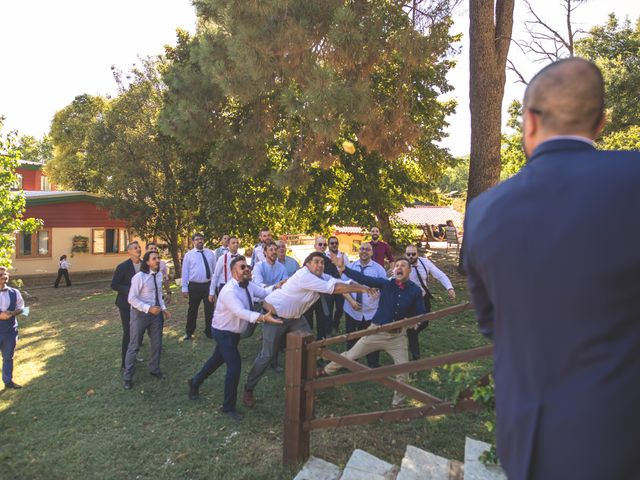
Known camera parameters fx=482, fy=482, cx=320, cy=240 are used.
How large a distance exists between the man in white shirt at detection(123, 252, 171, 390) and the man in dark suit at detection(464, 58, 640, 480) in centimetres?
695

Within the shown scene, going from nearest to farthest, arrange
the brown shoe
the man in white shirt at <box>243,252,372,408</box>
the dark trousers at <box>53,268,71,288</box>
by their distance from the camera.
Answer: the man in white shirt at <box>243,252,372,408</box>
the brown shoe
the dark trousers at <box>53,268,71,288</box>

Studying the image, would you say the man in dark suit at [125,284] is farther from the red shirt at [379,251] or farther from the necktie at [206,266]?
the red shirt at [379,251]

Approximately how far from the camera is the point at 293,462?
4.71 meters

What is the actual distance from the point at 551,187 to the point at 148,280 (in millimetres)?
7202

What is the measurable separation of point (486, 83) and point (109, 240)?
23.2m

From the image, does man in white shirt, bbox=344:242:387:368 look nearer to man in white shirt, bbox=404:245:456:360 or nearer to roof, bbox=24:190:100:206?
man in white shirt, bbox=404:245:456:360

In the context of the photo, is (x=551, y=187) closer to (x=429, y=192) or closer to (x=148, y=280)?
(x=148, y=280)

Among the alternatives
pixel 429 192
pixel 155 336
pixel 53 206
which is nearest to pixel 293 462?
pixel 155 336

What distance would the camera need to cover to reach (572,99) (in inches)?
53.7

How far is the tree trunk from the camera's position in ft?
42.8

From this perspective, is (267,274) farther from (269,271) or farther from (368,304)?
(368,304)

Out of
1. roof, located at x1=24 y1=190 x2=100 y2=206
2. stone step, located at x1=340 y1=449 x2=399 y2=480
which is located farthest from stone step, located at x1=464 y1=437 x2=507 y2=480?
roof, located at x1=24 y1=190 x2=100 y2=206

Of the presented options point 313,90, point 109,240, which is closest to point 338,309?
point 313,90

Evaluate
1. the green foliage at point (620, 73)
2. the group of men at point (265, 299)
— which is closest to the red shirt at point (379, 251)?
the group of men at point (265, 299)
